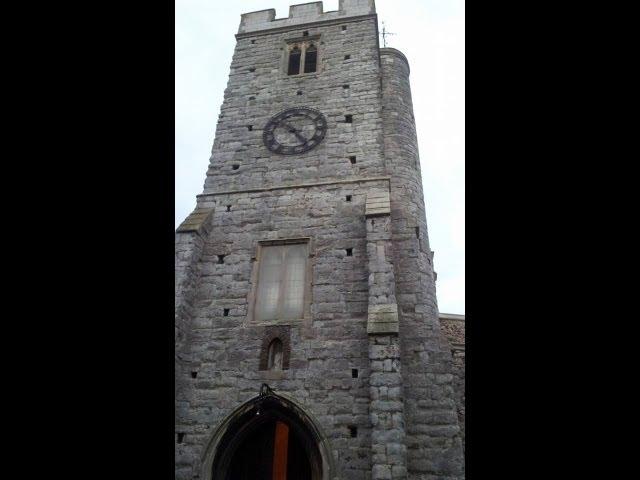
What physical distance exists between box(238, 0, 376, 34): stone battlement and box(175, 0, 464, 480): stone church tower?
6.97 ft

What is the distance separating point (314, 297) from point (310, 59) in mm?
8138

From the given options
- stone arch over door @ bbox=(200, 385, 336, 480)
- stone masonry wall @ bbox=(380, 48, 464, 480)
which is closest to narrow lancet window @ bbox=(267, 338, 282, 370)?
stone arch over door @ bbox=(200, 385, 336, 480)

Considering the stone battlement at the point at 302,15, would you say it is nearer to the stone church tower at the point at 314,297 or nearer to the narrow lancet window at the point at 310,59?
the narrow lancet window at the point at 310,59

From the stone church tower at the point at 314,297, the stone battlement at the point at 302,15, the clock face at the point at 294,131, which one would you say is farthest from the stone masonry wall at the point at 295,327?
the stone battlement at the point at 302,15

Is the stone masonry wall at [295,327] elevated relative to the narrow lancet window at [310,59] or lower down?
lower down

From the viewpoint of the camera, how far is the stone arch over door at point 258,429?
7340 mm

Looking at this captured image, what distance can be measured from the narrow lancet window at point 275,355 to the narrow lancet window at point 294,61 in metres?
8.41

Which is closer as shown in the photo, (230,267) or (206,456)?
(206,456)

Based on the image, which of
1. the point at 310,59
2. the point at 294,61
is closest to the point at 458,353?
the point at 310,59

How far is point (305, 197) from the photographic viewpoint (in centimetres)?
1023
